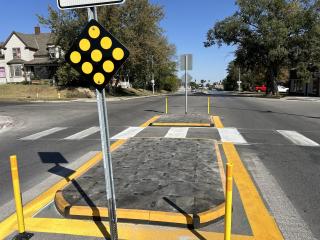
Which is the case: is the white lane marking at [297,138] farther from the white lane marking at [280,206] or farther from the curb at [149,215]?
the curb at [149,215]

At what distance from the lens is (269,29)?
130 feet

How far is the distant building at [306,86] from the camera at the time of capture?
1775 inches

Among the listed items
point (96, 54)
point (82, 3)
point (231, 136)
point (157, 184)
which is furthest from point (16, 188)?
point (231, 136)

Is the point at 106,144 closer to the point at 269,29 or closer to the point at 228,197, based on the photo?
the point at 228,197

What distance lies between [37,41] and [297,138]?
53950 millimetres

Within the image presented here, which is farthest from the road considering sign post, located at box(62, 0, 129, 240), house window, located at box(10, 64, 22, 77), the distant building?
house window, located at box(10, 64, 22, 77)

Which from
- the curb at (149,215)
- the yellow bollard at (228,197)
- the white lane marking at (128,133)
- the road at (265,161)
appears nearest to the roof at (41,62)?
the road at (265,161)

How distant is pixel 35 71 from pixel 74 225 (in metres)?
53.7

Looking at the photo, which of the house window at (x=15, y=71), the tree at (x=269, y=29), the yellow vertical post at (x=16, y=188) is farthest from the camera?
the house window at (x=15, y=71)

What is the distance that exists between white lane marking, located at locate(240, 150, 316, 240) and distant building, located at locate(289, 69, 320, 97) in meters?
42.4

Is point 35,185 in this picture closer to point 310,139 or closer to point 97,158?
point 97,158

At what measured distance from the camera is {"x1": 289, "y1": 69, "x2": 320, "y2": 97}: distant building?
4509 centimetres

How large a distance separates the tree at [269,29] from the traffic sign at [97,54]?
127ft

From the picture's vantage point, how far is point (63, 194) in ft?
16.9
